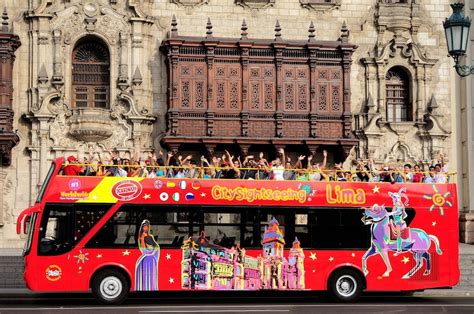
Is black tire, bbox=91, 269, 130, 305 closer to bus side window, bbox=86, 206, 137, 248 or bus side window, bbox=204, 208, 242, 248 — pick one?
bus side window, bbox=86, 206, 137, 248

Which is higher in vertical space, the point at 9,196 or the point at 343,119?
the point at 343,119

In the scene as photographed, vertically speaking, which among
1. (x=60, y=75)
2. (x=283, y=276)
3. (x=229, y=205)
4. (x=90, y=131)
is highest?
(x=60, y=75)

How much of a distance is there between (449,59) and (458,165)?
4686 millimetres

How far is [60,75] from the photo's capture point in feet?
109

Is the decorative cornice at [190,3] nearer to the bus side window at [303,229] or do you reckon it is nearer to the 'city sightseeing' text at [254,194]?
the 'city sightseeing' text at [254,194]

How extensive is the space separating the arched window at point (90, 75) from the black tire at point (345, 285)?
14940mm

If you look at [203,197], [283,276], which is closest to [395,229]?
[283,276]

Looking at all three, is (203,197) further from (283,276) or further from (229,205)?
(283,276)

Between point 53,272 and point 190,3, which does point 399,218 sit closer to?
point 53,272

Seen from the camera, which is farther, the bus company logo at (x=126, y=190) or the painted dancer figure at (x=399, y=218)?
the painted dancer figure at (x=399, y=218)

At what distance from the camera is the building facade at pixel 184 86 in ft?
109

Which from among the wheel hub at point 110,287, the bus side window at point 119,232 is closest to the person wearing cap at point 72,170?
the bus side window at point 119,232

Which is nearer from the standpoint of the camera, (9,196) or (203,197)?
(203,197)

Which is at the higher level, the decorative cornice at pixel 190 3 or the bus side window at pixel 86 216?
the decorative cornice at pixel 190 3
